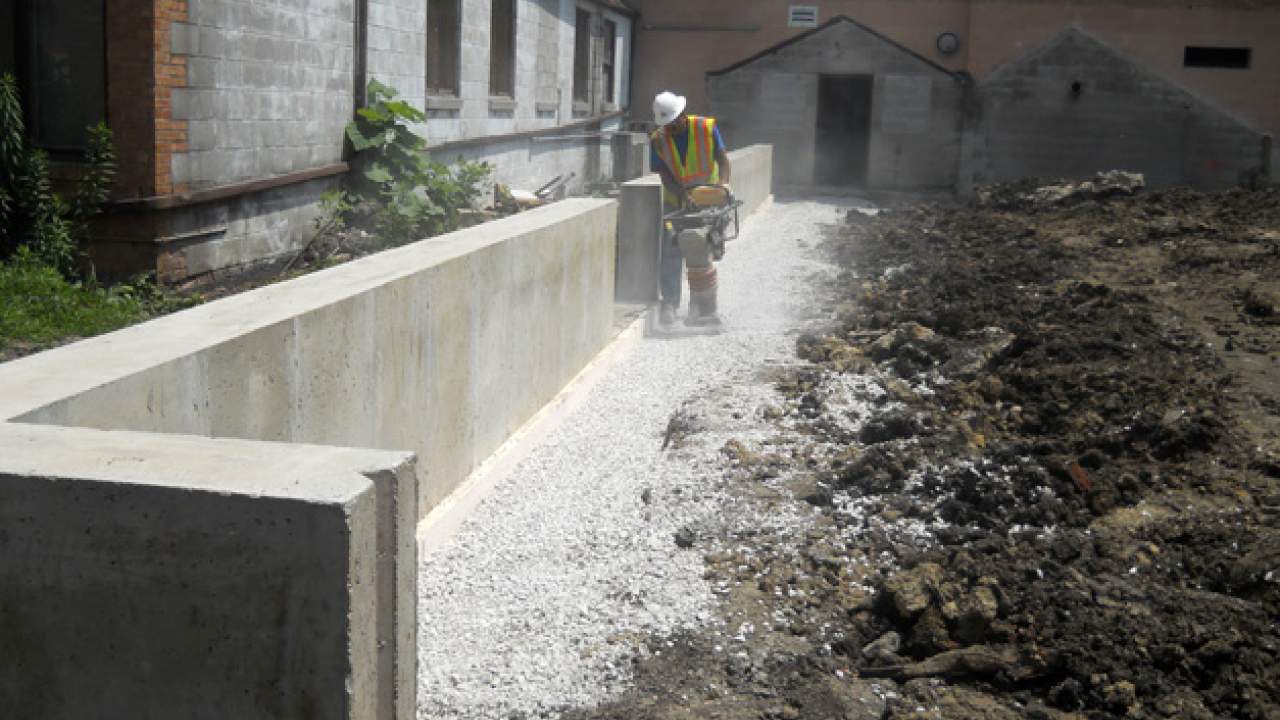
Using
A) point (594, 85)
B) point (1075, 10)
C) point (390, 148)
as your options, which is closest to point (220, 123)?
point (390, 148)

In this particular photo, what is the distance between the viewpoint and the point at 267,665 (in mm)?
2791

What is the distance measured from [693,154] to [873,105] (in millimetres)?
16160

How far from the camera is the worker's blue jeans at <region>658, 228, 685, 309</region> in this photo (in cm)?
1150

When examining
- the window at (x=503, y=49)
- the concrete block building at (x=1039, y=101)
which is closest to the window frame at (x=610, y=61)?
the concrete block building at (x=1039, y=101)

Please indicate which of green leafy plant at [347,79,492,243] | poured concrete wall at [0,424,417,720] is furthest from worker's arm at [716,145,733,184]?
poured concrete wall at [0,424,417,720]

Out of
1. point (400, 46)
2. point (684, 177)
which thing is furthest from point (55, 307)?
point (400, 46)

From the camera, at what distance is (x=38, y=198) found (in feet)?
28.5

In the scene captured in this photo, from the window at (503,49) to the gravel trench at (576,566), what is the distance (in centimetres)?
1068

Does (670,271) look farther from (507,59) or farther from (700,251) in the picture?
(507,59)

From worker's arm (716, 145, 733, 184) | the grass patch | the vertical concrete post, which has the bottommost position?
the grass patch

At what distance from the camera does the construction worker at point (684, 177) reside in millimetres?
11031

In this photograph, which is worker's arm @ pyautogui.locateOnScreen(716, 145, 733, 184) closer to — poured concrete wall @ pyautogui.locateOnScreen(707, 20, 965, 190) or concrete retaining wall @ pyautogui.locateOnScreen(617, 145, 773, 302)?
concrete retaining wall @ pyautogui.locateOnScreen(617, 145, 773, 302)

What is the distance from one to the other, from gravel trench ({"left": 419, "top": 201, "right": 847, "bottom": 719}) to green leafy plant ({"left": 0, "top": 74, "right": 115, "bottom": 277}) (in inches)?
147

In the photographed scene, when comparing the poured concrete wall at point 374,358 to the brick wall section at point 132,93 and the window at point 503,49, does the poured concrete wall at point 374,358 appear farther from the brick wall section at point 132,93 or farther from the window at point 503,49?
the window at point 503,49
